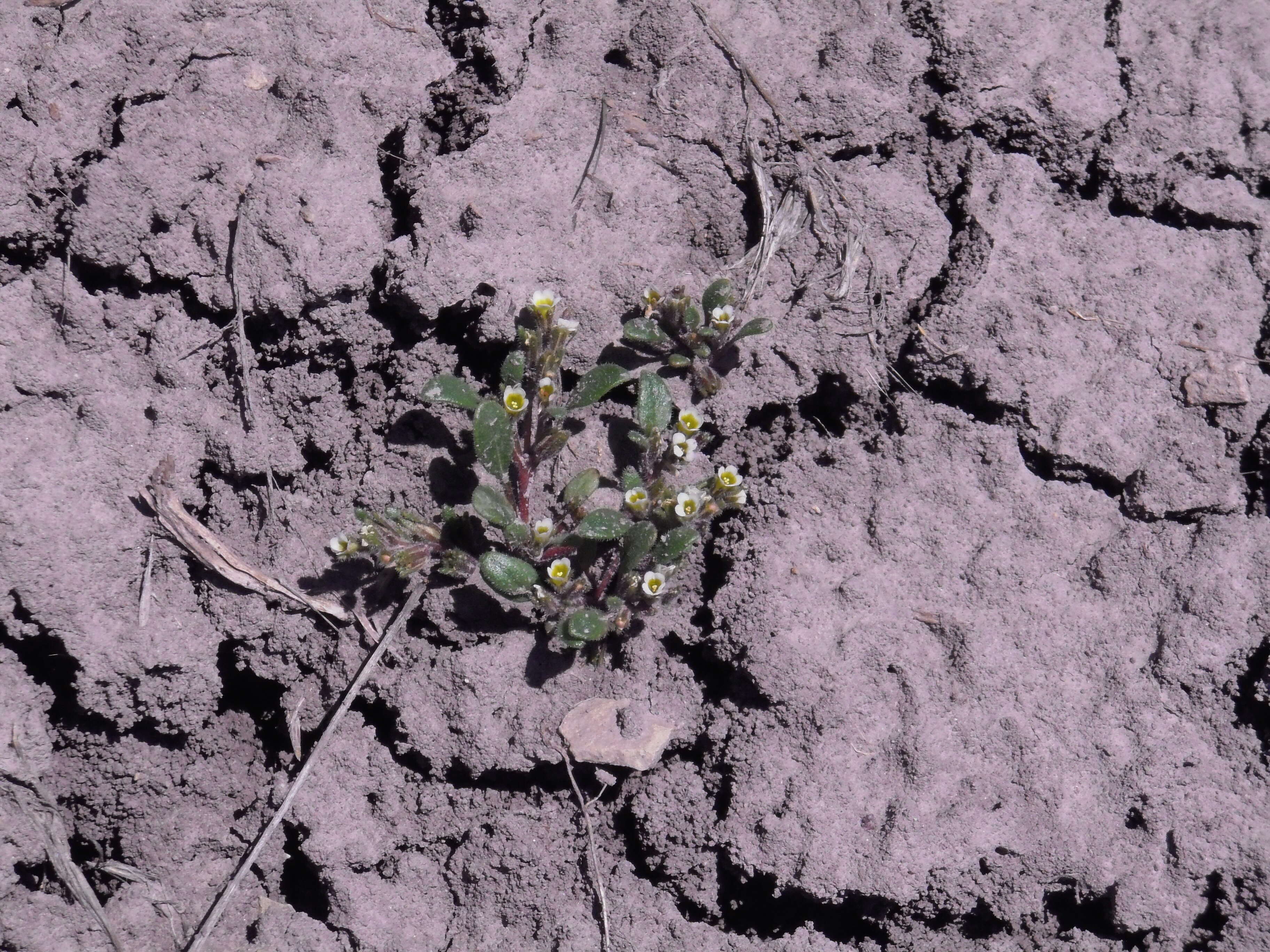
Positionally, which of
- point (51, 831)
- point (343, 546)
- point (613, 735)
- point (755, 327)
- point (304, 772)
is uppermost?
point (755, 327)

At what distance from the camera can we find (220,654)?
8.89ft

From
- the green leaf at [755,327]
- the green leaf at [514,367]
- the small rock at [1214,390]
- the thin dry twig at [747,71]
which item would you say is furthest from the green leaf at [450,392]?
the small rock at [1214,390]

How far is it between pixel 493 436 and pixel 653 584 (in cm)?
61

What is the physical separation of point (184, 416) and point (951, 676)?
2279 millimetres

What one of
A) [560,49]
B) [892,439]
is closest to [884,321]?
[892,439]

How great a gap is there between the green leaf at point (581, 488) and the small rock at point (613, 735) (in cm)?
57

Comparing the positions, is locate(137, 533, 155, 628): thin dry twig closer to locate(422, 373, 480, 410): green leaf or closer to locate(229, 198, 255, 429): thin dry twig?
locate(229, 198, 255, 429): thin dry twig

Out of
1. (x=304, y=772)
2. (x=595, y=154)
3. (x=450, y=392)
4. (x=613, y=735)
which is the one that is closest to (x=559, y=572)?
(x=613, y=735)

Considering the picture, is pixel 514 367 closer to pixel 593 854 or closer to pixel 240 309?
pixel 240 309

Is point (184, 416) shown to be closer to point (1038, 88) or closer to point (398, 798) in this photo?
point (398, 798)

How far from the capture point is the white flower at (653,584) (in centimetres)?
260

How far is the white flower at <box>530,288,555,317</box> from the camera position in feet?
8.79

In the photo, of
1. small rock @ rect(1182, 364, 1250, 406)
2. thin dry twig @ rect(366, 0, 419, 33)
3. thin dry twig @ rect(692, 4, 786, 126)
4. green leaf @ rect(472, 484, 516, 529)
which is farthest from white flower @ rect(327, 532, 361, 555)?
small rock @ rect(1182, 364, 1250, 406)

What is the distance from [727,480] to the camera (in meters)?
2.71
